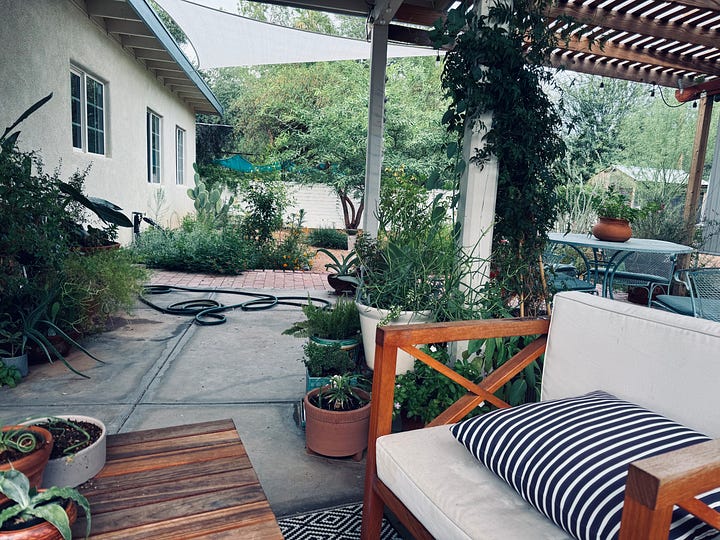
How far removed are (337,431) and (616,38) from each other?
4.52 meters

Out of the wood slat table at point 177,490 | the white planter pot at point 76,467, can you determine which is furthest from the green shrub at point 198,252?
the white planter pot at point 76,467

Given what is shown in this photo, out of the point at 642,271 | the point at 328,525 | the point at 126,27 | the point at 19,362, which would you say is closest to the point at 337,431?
the point at 328,525

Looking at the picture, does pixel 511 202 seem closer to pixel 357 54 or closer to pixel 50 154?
pixel 50 154

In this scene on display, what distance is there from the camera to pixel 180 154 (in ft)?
37.5

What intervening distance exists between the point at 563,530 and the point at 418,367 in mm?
1242

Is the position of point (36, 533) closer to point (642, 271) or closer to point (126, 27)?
point (642, 271)

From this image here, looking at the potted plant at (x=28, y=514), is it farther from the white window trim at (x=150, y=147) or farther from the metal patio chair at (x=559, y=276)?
the white window trim at (x=150, y=147)

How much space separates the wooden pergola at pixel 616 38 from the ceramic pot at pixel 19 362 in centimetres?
288

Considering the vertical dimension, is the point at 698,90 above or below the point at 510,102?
above

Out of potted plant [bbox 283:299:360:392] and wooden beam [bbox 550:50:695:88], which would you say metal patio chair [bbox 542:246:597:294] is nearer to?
potted plant [bbox 283:299:360:392]

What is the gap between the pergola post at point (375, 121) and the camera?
448cm

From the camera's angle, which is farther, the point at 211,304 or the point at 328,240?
the point at 328,240

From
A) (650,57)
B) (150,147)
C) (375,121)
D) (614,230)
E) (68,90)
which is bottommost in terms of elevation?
(614,230)

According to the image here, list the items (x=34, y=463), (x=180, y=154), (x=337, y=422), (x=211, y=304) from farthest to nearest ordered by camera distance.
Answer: (x=180, y=154)
(x=211, y=304)
(x=337, y=422)
(x=34, y=463)
